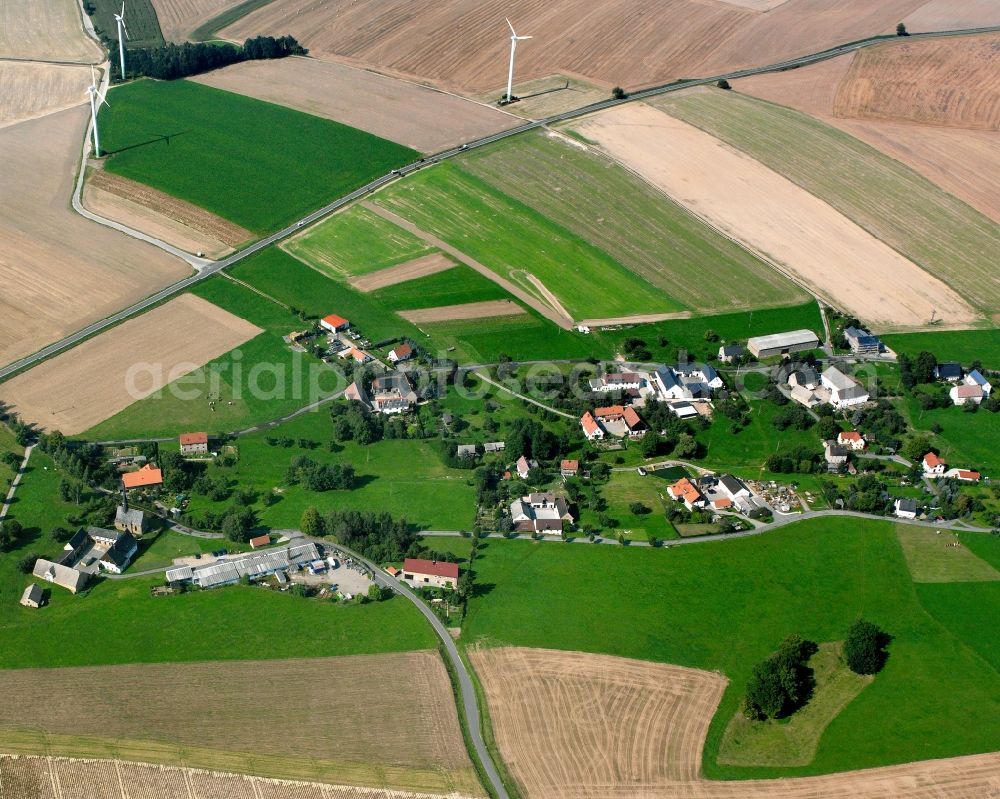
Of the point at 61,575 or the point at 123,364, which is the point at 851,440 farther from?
the point at 123,364

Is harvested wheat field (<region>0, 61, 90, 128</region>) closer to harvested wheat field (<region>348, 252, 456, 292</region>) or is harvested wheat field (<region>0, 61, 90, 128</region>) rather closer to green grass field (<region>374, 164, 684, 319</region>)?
green grass field (<region>374, 164, 684, 319</region>)

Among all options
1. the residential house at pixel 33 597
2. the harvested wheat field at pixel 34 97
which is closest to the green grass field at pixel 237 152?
the harvested wheat field at pixel 34 97

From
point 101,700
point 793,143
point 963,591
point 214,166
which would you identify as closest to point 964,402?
point 963,591

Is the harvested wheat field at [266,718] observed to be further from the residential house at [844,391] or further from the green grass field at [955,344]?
the green grass field at [955,344]

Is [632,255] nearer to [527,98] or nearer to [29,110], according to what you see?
→ [527,98]

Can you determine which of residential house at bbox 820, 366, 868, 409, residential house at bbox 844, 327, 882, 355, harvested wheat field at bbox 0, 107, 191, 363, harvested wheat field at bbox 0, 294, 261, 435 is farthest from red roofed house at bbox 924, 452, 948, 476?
harvested wheat field at bbox 0, 107, 191, 363

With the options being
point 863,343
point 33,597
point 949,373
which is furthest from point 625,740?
point 863,343
